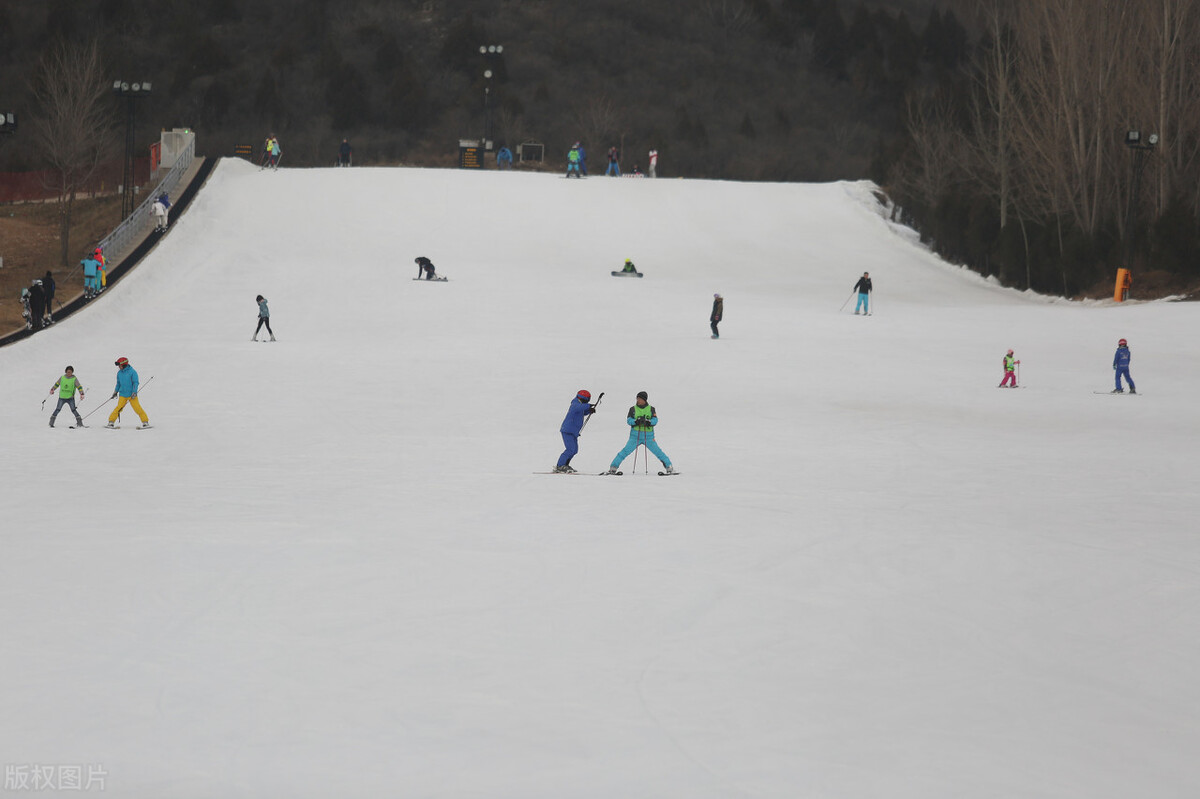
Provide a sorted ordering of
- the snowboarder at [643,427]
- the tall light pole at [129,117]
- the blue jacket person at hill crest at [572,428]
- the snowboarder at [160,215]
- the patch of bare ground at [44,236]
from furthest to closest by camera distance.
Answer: the patch of bare ground at [44,236]
the snowboarder at [160,215]
the tall light pole at [129,117]
the blue jacket person at hill crest at [572,428]
the snowboarder at [643,427]

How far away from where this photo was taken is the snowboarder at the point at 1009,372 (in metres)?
24.0

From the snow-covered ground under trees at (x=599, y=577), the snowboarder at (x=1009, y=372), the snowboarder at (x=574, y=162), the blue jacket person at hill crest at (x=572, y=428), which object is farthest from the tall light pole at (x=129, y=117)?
the blue jacket person at hill crest at (x=572, y=428)

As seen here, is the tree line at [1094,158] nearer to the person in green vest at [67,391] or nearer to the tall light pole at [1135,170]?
the tall light pole at [1135,170]

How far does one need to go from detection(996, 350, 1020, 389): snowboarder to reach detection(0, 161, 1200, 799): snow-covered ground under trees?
40 centimetres

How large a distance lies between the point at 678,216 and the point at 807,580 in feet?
139

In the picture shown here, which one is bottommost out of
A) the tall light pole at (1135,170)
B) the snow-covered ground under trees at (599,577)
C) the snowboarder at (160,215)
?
the snow-covered ground under trees at (599,577)

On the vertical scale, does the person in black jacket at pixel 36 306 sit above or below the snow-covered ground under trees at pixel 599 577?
above

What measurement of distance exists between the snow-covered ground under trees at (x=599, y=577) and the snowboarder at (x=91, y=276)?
4.80 metres

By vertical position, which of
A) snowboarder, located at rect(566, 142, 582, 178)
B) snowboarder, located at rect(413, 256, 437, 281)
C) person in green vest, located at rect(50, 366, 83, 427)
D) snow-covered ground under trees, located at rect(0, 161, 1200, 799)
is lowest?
snow-covered ground under trees, located at rect(0, 161, 1200, 799)

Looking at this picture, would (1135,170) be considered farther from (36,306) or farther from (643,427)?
(36,306)

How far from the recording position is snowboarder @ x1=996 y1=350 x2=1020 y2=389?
24.0 m

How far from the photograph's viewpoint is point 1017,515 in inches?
512

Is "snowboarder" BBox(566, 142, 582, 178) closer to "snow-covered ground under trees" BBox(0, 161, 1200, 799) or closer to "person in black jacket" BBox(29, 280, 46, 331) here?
"snow-covered ground under trees" BBox(0, 161, 1200, 799)

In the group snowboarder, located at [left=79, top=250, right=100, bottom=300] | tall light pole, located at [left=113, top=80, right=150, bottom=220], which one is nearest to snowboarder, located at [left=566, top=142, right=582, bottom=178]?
tall light pole, located at [left=113, top=80, right=150, bottom=220]
